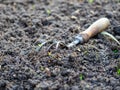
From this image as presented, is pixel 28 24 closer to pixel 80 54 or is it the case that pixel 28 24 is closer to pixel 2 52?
pixel 2 52

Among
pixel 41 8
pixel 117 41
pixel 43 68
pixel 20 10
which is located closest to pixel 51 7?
pixel 41 8

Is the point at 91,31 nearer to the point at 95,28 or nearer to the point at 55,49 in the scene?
the point at 95,28

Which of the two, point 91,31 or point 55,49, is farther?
point 91,31

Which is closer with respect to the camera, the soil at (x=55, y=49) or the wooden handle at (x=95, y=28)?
the soil at (x=55, y=49)

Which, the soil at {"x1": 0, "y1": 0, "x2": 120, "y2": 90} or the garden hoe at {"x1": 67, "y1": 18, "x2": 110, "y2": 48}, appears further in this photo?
the garden hoe at {"x1": 67, "y1": 18, "x2": 110, "y2": 48}

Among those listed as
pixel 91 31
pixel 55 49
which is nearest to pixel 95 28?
pixel 91 31
